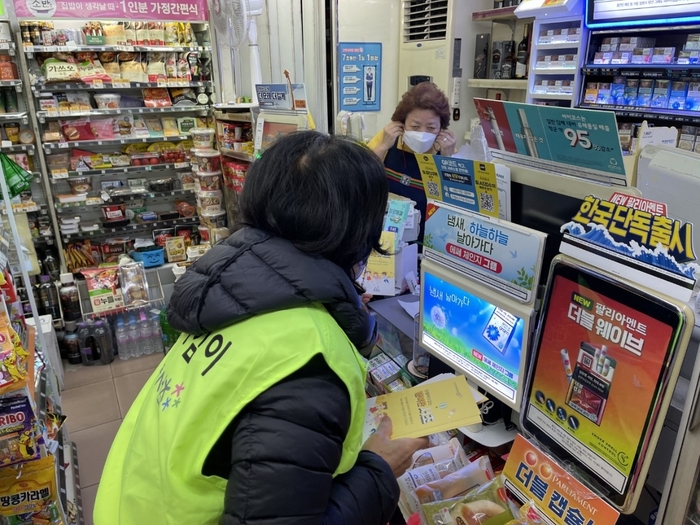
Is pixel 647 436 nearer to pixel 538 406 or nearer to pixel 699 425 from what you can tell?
pixel 699 425

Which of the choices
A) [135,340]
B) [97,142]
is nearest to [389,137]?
[135,340]

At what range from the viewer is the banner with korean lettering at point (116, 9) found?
3.91m

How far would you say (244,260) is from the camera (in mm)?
937

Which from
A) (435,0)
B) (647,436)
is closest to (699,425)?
(647,436)

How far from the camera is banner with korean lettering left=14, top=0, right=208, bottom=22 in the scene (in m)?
3.91

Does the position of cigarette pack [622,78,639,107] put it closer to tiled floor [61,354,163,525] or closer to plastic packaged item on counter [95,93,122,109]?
plastic packaged item on counter [95,93,122,109]

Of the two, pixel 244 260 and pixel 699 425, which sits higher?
pixel 244 260

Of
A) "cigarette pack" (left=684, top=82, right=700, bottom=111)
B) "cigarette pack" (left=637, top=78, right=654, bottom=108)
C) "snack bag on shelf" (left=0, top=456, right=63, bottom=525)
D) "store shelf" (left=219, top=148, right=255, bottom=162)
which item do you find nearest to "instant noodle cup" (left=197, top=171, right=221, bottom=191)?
"store shelf" (left=219, top=148, right=255, bottom=162)

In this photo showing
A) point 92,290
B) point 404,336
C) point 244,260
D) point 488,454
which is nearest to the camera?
point 244,260

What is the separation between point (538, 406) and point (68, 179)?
4527 mm

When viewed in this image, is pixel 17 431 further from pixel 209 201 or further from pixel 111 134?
pixel 111 134

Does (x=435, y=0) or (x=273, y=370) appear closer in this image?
(x=273, y=370)

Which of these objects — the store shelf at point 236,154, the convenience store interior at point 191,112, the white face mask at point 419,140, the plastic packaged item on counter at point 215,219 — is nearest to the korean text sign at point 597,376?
the convenience store interior at point 191,112

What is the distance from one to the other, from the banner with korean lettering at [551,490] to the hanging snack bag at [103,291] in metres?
3.58
